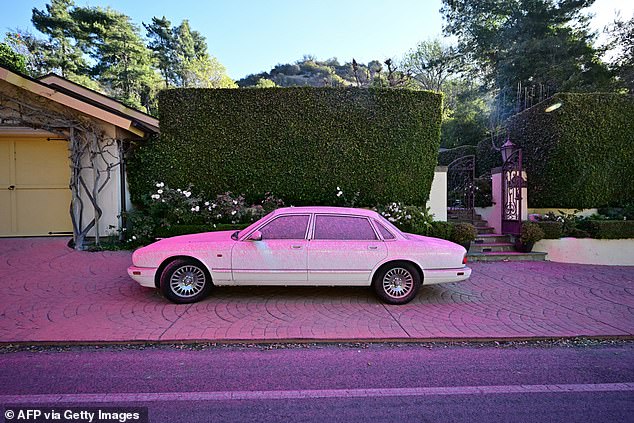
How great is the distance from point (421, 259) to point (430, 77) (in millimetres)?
34989

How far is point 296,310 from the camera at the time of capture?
518 centimetres

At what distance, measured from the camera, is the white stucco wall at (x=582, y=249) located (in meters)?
9.57

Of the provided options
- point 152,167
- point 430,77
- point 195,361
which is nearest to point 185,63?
point 430,77

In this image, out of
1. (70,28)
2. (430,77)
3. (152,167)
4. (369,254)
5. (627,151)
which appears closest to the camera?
(369,254)

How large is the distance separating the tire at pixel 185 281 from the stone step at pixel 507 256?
6268mm

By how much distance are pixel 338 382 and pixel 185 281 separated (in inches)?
117

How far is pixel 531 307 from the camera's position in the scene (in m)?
5.48

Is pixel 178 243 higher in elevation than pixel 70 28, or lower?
lower

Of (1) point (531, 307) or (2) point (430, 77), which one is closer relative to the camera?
(1) point (531, 307)

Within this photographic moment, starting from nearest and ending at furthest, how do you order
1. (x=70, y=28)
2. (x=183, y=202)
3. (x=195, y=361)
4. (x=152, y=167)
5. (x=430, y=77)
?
A: (x=195, y=361), (x=183, y=202), (x=152, y=167), (x=70, y=28), (x=430, y=77)

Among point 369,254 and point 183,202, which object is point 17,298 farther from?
point 369,254

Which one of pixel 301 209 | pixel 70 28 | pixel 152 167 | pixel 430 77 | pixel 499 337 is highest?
pixel 70 28

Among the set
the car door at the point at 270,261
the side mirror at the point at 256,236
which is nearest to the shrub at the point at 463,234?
the car door at the point at 270,261

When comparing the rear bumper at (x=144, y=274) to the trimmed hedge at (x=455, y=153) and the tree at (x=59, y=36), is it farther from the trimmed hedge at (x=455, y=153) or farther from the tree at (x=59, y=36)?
the tree at (x=59, y=36)
